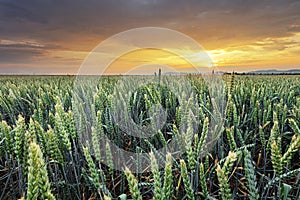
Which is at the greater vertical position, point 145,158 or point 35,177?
point 35,177

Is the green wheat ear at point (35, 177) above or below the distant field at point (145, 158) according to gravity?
above

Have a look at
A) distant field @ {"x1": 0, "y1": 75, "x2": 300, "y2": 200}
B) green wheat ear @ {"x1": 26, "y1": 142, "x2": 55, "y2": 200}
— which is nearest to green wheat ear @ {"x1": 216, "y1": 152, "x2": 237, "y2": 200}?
distant field @ {"x1": 0, "y1": 75, "x2": 300, "y2": 200}

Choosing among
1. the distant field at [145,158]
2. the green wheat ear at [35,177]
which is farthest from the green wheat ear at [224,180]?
the green wheat ear at [35,177]

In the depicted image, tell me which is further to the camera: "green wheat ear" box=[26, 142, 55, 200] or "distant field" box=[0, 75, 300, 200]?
"distant field" box=[0, 75, 300, 200]

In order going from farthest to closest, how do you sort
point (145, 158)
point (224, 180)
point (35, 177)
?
point (145, 158) < point (224, 180) < point (35, 177)

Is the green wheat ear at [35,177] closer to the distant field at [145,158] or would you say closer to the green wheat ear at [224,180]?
the distant field at [145,158]

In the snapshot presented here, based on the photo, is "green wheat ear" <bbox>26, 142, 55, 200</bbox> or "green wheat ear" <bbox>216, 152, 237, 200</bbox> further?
"green wheat ear" <bbox>216, 152, 237, 200</bbox>

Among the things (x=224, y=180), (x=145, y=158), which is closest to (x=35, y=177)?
(x=224, y=180)

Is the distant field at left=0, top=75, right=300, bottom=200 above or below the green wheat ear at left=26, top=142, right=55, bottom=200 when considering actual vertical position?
below

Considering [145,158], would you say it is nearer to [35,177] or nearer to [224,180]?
[224,180]

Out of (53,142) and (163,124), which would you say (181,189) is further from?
(163,124)

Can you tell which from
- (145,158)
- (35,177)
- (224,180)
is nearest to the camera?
(35,177)

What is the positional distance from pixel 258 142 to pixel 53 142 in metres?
1.57

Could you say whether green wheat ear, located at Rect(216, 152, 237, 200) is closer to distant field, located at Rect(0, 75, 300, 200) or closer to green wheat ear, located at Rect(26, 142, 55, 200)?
distant field, located at Rect(0, 75, 300, 200)
